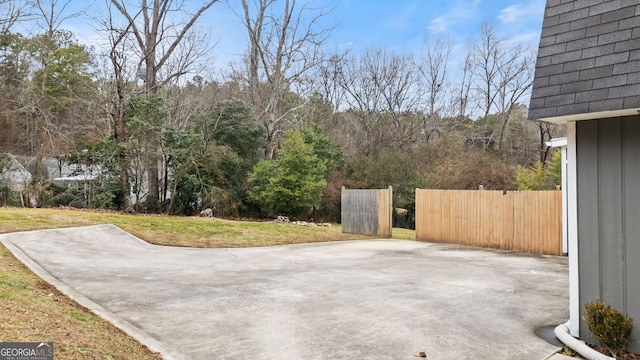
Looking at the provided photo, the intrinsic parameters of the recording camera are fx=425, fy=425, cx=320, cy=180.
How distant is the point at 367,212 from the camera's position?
14.8 m

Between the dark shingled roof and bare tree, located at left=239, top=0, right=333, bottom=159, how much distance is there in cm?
2016

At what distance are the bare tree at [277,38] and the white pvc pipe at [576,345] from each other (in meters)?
20.5

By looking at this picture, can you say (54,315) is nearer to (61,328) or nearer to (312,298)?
(61,328)

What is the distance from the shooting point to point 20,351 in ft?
10.4

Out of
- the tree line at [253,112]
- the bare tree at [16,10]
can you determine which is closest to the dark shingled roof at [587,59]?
the tree line at [253,112]

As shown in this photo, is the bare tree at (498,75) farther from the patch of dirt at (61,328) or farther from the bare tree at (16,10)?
the patch of dirt at (61,328)

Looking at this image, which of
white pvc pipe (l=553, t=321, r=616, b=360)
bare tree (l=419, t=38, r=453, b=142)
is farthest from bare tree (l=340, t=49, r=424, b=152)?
white pvc pipe (l=553, t=321, r=616, b=360)

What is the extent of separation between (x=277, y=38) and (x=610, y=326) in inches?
933

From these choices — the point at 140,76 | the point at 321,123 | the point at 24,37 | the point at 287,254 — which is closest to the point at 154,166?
the point at 140,76

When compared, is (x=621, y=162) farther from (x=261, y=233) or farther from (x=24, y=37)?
(x=24, y=37)

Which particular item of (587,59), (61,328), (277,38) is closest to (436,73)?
(277,38)

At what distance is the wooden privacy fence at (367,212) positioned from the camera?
14.5 m

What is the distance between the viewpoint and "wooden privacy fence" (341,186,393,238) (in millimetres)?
14477

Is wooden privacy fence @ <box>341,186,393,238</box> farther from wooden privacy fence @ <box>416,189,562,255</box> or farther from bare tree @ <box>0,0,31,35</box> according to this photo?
bare tree @ <box>0,0,31,35</box>
